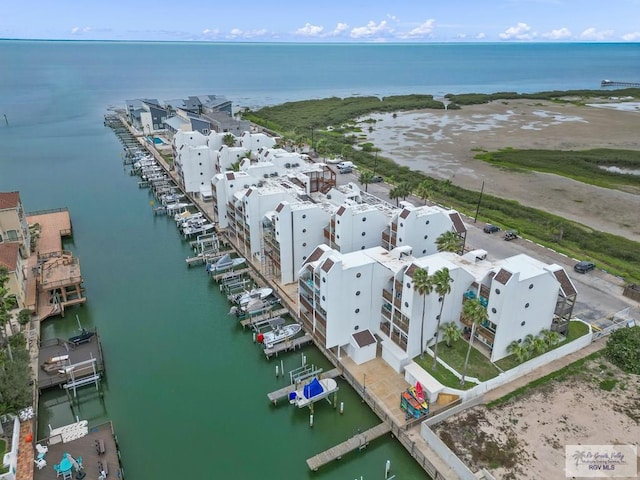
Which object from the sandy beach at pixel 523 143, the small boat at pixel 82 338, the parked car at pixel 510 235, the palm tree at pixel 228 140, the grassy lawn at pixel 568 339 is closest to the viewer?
the grassy lawn at pixel 568 339

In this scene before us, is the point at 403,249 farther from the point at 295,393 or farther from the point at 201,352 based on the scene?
the point at 201,352

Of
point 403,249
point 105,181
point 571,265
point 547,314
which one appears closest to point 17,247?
point 403,249

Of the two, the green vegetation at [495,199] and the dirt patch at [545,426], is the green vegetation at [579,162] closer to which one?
the green vegetation at [495,199]

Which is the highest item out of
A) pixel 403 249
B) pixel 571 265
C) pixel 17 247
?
pixel 403 249

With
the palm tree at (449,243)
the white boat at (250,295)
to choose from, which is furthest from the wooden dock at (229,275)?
the palm tree at (449,243)

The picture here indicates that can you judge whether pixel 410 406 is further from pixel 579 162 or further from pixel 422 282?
pixel 579 162

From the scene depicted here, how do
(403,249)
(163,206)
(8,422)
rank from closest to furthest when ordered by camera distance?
(8,422) → (403,249) → (163,206)

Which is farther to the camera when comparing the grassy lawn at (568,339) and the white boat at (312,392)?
the grassy lawn at (568,339)

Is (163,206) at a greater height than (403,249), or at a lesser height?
lesser
